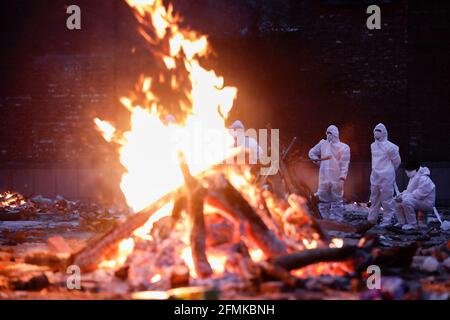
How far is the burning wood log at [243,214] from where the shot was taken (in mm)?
7020

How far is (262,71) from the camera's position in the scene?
17.6m

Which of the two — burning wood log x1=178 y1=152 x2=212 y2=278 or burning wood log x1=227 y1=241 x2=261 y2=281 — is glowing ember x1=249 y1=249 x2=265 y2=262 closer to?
burning wood log x1=227 y1=241 x2=261 y2=281

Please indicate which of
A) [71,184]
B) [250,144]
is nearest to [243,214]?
[250,144]

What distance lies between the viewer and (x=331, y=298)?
19.2 feet

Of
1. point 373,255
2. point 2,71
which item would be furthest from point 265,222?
point 2,71

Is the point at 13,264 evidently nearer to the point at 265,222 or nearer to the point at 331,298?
the point at 265,222

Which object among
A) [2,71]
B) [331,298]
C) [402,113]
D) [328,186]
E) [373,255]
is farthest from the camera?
[2,71]

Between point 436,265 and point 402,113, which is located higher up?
point 402,113

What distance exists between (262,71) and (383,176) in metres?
5.76

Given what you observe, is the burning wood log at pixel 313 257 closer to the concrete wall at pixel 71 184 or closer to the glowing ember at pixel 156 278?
the glowing ember at pixel 156 278

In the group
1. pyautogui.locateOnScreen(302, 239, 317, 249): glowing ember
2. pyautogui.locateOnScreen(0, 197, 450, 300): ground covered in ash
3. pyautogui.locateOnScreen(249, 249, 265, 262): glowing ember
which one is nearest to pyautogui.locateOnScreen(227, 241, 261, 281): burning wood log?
pyautogui.locateOnScreen(0, 197, 450, 300): ground covered in ash

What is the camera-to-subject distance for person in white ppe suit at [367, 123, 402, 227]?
519 inches

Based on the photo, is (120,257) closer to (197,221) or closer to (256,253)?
(197,221)

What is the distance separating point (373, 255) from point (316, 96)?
11.0 metres
